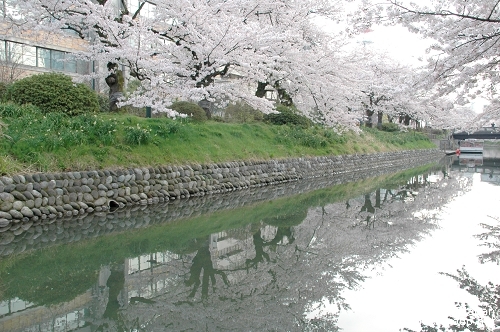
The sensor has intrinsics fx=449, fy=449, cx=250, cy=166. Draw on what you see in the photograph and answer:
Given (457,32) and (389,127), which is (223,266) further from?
(389,127)

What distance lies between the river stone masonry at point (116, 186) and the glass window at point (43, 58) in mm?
19708

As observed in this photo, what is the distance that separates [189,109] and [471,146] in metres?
42.9

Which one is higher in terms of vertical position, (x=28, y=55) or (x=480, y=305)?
(x=28, y=55)

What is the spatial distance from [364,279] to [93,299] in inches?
140

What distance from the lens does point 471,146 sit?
49.8m

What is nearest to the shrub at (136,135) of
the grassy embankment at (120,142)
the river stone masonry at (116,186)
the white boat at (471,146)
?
the grassy embankment at (120,142)

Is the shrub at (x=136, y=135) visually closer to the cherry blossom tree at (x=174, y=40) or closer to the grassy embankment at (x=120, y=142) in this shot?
the grassy embankment at (x=120, y=142)

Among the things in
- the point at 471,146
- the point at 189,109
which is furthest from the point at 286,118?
the point at 471,146

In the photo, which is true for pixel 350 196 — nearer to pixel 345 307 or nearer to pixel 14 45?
pixel 345 307

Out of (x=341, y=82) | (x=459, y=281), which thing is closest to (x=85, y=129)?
(x=459, y=281)

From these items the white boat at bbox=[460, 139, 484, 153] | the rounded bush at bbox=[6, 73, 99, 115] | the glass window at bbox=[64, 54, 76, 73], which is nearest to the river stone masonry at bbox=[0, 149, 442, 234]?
the rounded bush at bbox=[6, 73, 99, 115]

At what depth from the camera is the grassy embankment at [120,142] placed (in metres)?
9.60

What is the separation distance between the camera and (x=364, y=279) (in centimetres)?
624

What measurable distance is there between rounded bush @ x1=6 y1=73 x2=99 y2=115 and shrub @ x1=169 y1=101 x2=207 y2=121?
433 centimetres
